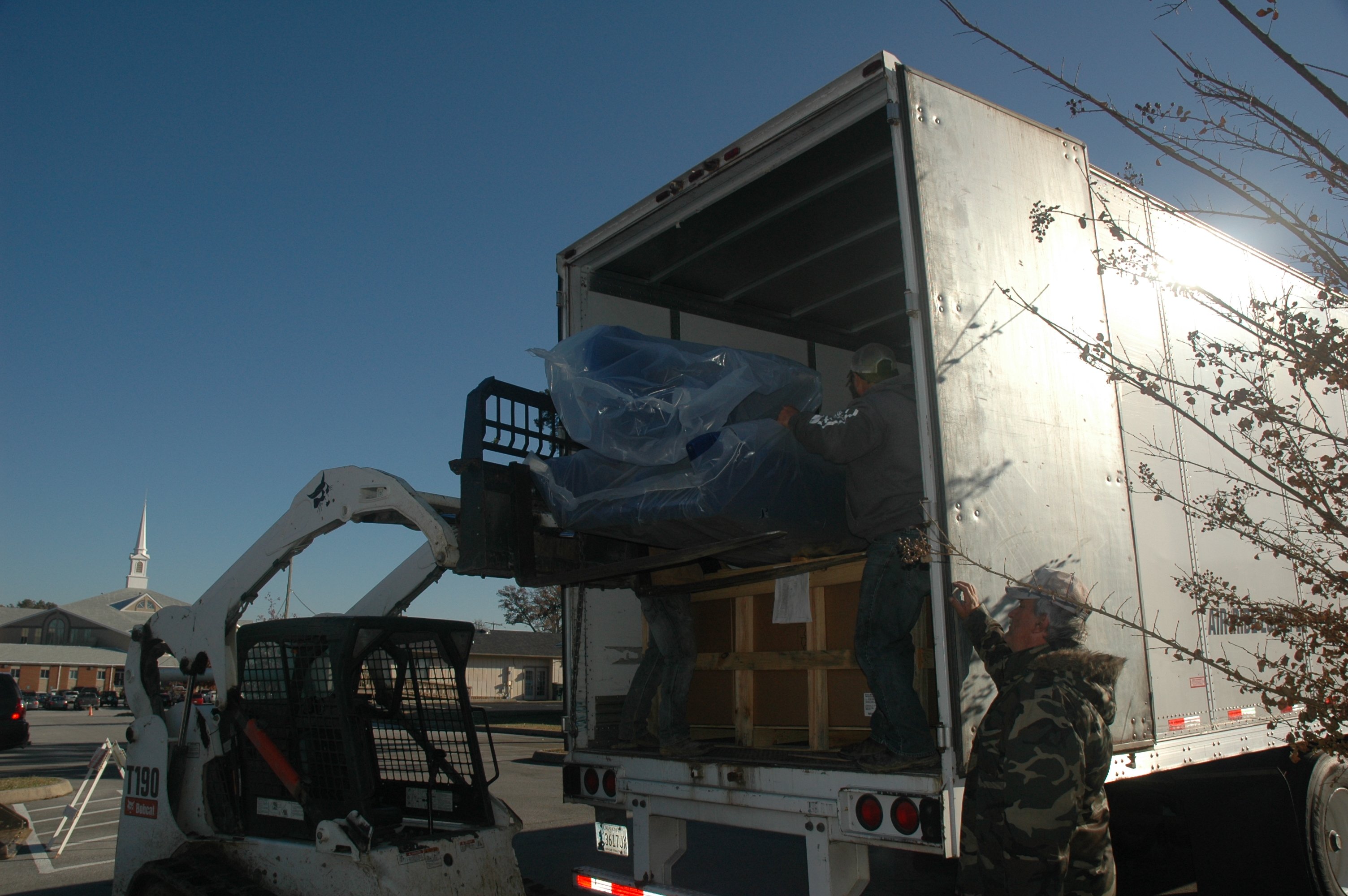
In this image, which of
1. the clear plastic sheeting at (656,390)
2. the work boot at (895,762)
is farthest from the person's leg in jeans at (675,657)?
the work boot at (895,762)

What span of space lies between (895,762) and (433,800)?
2.25 meters

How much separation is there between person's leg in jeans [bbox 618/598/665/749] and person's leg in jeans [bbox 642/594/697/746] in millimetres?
39

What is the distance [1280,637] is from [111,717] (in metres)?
42.4

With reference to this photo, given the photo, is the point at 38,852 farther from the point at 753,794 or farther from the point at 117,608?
the point at 117,608

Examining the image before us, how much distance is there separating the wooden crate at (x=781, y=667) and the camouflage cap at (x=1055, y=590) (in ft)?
2.41

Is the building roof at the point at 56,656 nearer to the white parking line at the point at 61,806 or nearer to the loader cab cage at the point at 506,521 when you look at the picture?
the white parking line at the point at 61,806

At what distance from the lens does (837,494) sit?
13.4 ft

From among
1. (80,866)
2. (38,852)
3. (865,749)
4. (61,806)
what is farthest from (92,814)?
(865,749)

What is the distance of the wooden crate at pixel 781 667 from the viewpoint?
12.6 ft

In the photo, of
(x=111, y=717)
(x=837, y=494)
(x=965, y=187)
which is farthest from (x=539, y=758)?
(x=111, y=717)

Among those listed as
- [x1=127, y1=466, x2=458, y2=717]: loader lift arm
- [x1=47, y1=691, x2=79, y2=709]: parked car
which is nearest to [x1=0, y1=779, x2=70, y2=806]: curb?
[x1=127, y1=466, x2=458, y2=717]: loader lift arm

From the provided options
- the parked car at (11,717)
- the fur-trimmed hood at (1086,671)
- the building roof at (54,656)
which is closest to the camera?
the fur-trimmed hood at (1086,671)

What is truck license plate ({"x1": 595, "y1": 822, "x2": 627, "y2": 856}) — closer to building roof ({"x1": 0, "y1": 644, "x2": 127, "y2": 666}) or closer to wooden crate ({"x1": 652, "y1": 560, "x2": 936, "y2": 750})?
wooden crate ({"x1": 652, "y1": 560, "x2": 936, "y2": 750})

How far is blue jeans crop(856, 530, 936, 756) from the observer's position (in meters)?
3.40
